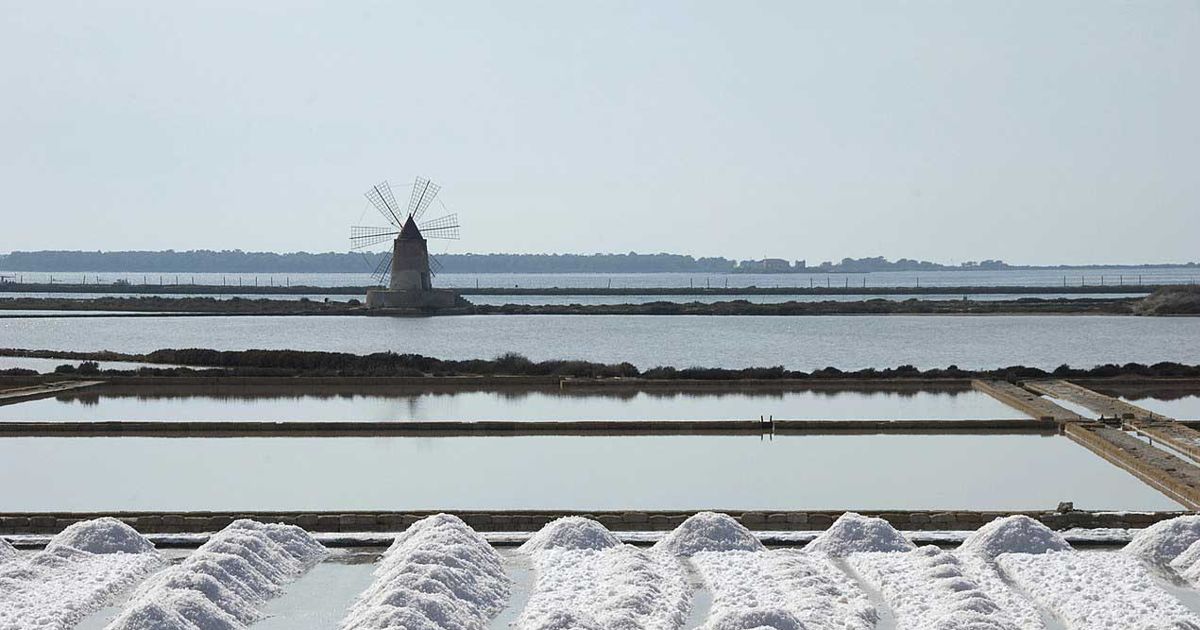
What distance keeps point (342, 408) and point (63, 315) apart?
29.6 m

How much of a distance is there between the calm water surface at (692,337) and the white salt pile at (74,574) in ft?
52.6

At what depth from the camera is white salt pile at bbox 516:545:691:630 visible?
254 inches

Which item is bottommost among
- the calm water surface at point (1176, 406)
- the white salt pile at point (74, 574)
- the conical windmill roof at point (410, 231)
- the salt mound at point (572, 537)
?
the white salt pile at point (74, 574)

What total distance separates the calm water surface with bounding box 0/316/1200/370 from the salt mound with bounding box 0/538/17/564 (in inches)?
642

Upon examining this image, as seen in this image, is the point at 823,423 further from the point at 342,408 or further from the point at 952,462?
the point at 342,408

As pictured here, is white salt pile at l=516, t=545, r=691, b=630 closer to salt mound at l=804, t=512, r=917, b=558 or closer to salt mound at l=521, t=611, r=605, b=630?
salt mound at l=521, t=611, r=605, b=630

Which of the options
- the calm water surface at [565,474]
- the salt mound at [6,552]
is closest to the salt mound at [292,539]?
the salt mound at [6,552]

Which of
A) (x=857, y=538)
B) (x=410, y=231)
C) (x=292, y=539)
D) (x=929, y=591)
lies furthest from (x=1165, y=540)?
(x=410, y=231)

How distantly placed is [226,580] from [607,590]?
6.54 ft

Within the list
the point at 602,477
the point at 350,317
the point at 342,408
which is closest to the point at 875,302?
the point at 350,317

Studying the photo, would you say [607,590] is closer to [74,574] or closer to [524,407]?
[74,574]

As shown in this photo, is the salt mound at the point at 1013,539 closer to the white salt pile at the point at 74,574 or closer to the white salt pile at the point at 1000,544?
the white salt pile at the point at 1000,544

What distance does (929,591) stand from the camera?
7016mm

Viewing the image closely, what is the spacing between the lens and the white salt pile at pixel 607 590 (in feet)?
21.2
